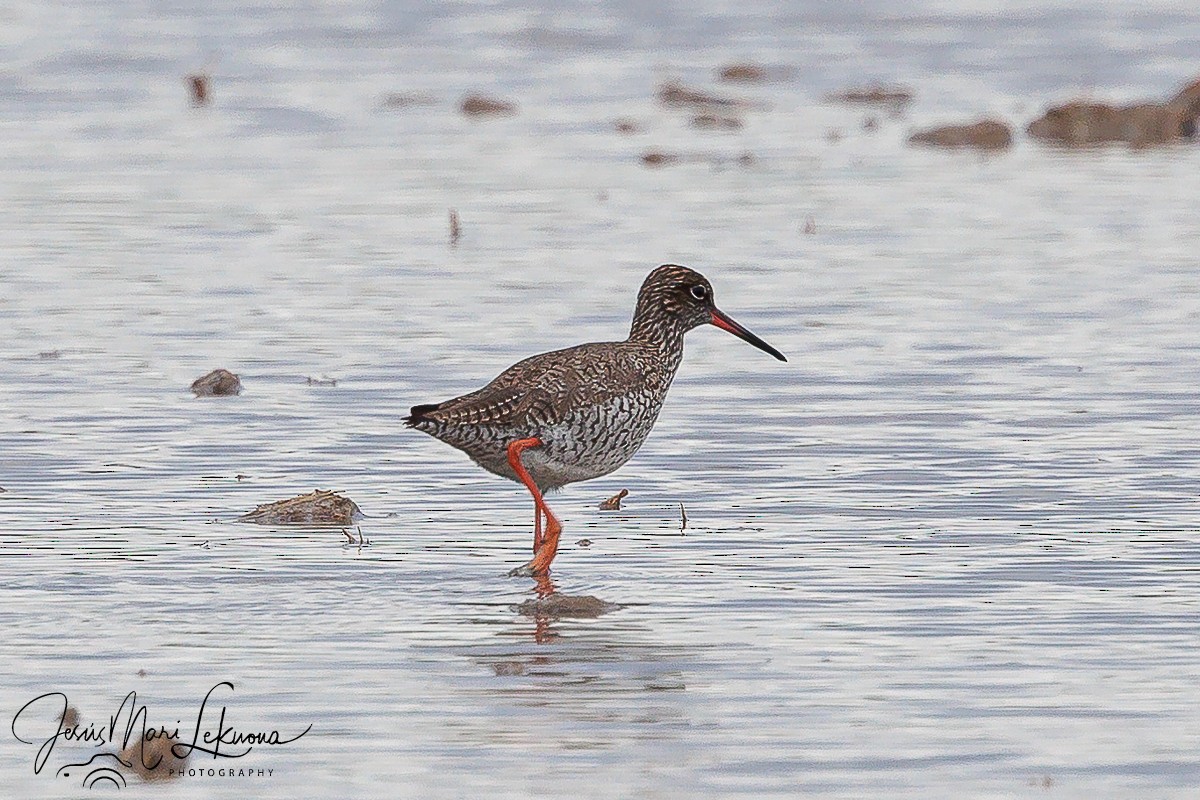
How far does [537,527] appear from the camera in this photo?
37.6 feet

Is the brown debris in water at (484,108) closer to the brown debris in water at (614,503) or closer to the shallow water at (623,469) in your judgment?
the shallow water at (623,469)

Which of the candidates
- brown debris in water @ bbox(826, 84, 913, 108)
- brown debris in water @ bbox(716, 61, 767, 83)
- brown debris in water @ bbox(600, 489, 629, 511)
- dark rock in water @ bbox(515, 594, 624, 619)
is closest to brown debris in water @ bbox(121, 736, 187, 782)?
dark rock in water @ bbox(515, 594, 624, 619)

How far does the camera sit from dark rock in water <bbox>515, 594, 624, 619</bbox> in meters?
10.3

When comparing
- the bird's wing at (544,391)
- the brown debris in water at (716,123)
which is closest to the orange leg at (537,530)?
the bird's wing at (544,391)

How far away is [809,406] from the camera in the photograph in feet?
48.8

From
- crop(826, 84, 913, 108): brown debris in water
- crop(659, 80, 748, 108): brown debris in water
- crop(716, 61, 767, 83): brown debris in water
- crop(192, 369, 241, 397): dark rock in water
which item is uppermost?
crop(192, 369, 241, 397): dark rock in water

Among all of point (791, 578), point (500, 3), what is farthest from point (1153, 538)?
point (500, 3)

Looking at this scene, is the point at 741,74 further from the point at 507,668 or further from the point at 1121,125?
the point at 507,668

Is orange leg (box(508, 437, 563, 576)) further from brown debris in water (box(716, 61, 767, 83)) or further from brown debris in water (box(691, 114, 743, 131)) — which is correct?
A: brown debris in water (box(716, 61, 767, 83))

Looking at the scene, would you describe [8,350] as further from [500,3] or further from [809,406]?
[500,3]

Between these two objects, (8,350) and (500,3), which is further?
(500,3)

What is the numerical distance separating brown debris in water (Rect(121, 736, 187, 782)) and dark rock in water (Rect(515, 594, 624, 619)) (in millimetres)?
2296

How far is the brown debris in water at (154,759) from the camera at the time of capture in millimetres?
8141

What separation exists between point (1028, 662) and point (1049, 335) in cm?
794
